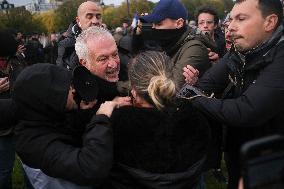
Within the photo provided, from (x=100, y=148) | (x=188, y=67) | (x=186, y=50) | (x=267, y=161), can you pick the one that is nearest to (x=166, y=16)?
(x=186, y=50)

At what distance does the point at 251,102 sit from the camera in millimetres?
2072

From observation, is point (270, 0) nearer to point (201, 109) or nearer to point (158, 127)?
point (201, 109)

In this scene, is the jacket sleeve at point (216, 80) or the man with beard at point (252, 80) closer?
the man with beard at point (252, 80)

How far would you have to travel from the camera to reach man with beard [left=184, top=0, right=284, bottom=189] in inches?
82.0

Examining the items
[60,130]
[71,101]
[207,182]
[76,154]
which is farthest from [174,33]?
[207,182]

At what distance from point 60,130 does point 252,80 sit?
1157mm

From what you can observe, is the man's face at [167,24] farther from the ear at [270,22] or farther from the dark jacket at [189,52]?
the ear at [270,22]

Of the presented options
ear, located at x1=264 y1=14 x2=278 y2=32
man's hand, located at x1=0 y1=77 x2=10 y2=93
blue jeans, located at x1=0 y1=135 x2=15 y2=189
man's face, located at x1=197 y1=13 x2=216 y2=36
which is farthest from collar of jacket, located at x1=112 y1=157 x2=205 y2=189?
man's face, located at x1=197 y1=13 x2=216 y2=36

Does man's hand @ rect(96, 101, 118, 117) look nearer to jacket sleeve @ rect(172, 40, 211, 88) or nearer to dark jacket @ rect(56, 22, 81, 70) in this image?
jacket sleeve @ rect(172, 40, 211, 88)

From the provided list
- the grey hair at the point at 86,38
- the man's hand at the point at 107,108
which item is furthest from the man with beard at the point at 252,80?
the grey hair at the point at 86,38

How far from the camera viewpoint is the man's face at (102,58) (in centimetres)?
285

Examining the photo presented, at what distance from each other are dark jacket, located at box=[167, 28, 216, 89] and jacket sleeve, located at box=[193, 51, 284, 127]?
0.82 meters

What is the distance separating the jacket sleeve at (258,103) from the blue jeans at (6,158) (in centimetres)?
258

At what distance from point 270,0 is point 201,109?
30.6 inches
